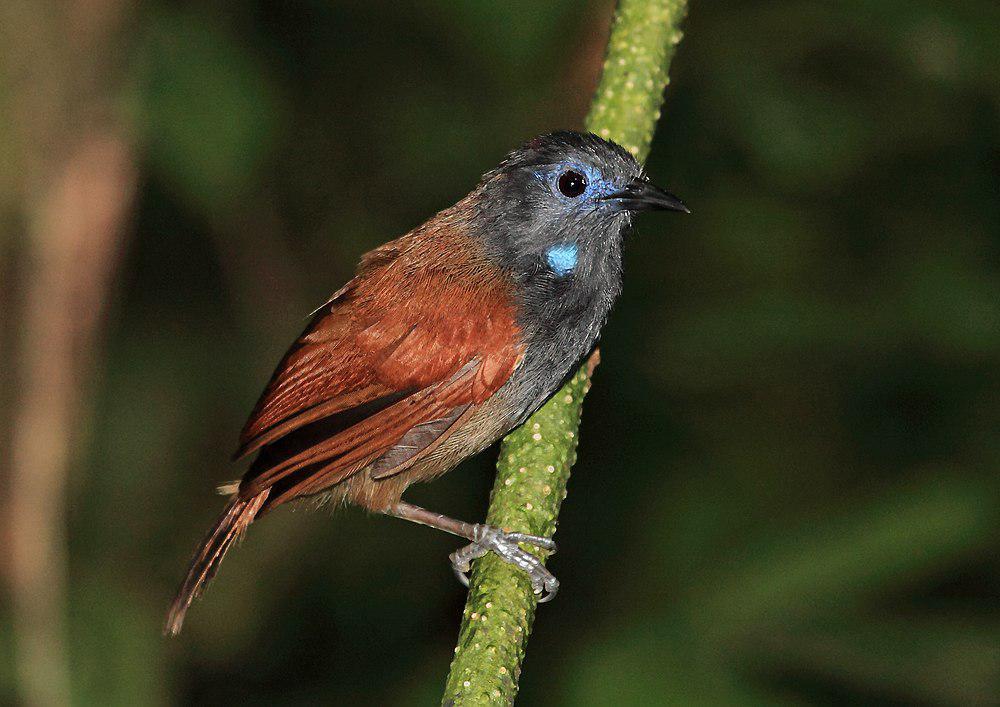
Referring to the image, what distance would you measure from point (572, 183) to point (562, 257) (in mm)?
207

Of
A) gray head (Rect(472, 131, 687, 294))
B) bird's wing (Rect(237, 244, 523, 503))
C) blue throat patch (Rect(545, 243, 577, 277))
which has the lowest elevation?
bird's wing (Rect(237, 244, 523, 503))

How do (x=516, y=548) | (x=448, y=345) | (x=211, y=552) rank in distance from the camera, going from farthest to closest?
(x=211, y=552) → (x=448, y=345) → (x=516, y=548)

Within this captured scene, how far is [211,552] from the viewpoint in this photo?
10.6 ft

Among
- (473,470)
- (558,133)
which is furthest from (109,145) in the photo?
(473,470)

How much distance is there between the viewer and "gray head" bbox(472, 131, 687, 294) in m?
3.28

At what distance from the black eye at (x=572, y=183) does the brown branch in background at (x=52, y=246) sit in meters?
1.45

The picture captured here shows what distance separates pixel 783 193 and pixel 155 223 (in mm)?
2869

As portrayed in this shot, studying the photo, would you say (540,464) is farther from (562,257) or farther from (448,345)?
(562,257)

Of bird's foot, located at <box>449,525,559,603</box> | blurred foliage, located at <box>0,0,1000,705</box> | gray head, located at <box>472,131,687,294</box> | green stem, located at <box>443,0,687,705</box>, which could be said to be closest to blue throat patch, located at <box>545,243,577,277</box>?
gray head, located at <box>472,131,687,294</box>

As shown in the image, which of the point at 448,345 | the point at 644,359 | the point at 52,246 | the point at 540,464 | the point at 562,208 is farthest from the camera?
the point at 644,359

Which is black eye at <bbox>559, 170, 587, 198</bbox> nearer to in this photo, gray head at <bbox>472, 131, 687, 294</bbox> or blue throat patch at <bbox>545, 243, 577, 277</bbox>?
gray head at <bbox>472, 131, 687, 294</bbox>

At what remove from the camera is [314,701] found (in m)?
4.60

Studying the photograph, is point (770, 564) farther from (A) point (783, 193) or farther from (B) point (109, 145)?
(B) point (109, 145)

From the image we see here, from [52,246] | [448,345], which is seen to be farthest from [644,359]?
[52,246]
